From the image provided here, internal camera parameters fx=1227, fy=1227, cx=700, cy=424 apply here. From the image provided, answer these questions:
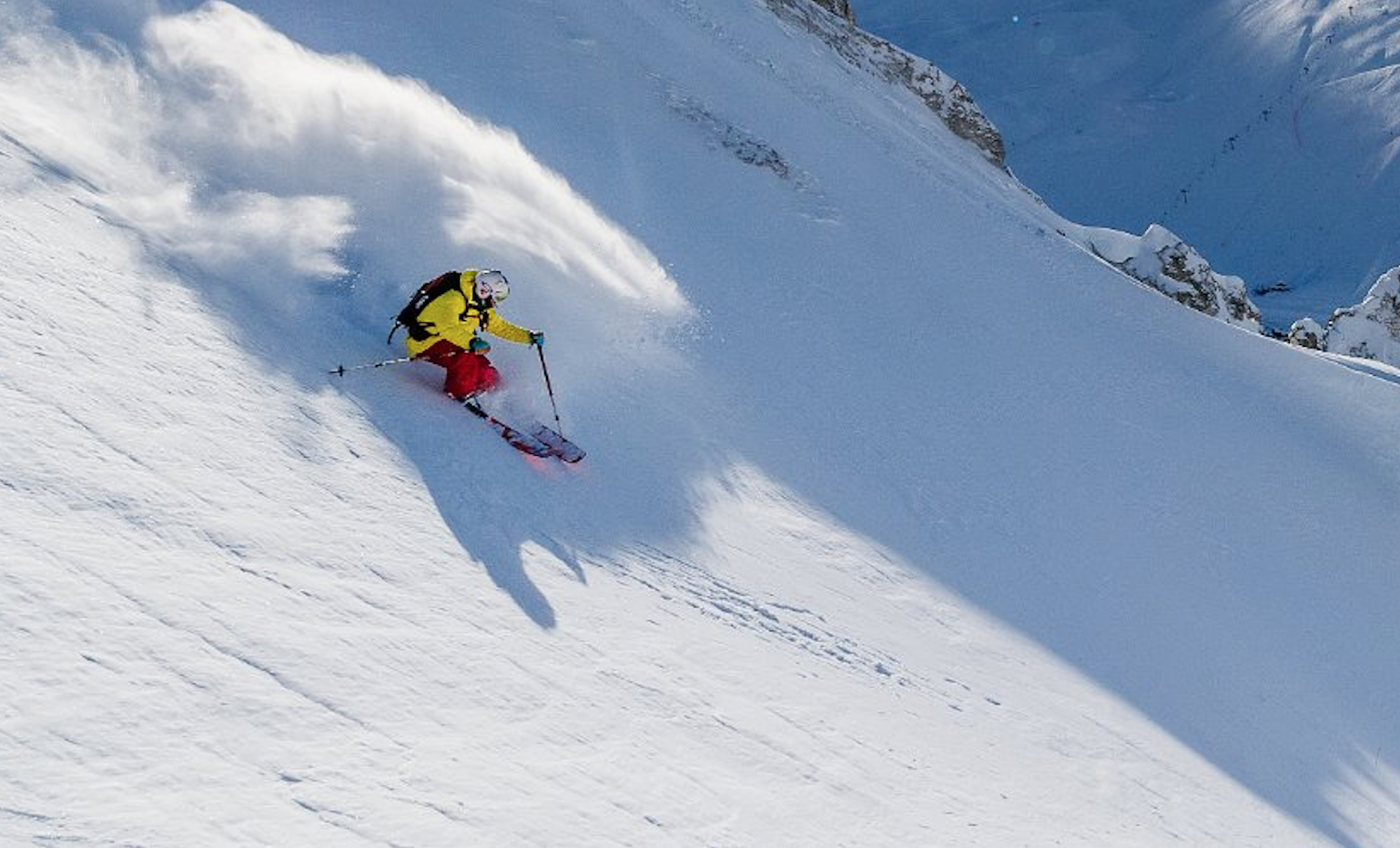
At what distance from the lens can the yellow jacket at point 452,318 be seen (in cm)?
924

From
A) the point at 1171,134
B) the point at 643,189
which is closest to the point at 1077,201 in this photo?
the point at 1171,134

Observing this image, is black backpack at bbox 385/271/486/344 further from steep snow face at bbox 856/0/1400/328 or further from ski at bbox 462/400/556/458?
steep snow face at bbox 856/0/1400/328

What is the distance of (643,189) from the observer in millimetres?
15969

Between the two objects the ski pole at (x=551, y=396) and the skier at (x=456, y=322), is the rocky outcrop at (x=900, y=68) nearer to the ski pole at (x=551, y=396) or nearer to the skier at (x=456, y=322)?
the ski pole at (x=551, y=396)

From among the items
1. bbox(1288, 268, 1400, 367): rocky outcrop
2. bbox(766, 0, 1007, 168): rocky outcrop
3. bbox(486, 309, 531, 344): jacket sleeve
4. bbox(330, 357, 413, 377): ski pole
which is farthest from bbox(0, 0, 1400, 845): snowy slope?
bbox(1288, 268, 1400, 367): rocky outcrop

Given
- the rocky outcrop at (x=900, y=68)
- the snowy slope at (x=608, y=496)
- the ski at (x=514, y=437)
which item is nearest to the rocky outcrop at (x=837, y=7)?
the rocky outcrop at (x=900, y=68)

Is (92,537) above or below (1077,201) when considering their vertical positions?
below

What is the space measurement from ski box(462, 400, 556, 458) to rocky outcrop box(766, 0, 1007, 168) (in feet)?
74.1

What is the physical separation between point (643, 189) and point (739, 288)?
223 cm

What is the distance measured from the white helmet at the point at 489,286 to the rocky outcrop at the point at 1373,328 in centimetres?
3479

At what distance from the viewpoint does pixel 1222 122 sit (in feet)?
268

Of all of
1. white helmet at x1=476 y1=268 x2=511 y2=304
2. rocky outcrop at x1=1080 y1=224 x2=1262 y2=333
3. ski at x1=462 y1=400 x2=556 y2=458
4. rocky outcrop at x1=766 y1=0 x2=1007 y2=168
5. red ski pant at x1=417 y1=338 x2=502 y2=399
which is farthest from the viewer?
rocky outcrop at x1=766 y1=0 x2=1007 y2=168

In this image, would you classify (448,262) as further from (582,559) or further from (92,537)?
(92,537)

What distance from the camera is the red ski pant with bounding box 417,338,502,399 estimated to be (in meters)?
9.35
